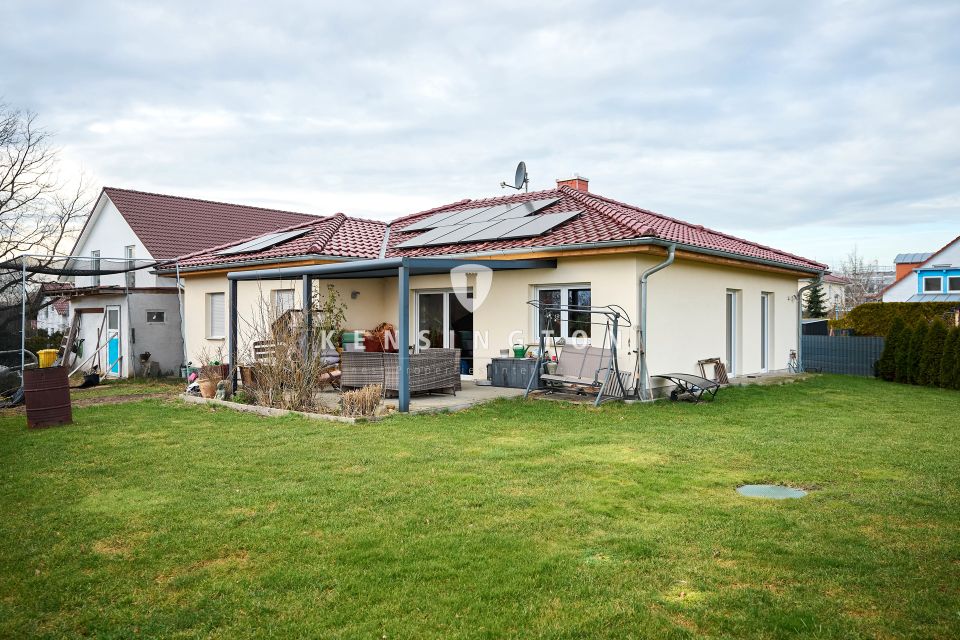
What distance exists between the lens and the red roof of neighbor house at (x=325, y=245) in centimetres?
1538

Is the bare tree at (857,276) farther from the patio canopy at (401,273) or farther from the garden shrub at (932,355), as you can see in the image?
the patio canopy at (401,273)

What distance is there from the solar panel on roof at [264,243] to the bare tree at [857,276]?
4882 centimetres

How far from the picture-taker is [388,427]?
9234 mm

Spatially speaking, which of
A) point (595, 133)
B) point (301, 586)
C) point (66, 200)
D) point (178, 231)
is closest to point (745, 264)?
point (595, 133)

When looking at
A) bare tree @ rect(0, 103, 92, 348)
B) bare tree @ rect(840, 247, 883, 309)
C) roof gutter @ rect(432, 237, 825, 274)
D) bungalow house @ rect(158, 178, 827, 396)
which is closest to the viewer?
roof gutter @ rect(432, 237, 825, 274)

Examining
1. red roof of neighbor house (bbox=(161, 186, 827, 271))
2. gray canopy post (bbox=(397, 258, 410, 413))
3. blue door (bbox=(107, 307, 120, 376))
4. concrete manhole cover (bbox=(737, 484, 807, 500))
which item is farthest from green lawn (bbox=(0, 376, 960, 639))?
blue door (bbox=(107, 307, 120, 376))

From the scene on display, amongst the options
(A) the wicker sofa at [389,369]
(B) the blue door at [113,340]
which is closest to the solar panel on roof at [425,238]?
(A) the wicker sofa at [389,369]

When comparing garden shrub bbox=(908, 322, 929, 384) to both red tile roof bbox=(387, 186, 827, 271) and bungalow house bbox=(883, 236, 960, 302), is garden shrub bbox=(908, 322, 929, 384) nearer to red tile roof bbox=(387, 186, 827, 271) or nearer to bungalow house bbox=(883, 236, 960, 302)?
red tile roof bbox=(387, 186, 827, 271)

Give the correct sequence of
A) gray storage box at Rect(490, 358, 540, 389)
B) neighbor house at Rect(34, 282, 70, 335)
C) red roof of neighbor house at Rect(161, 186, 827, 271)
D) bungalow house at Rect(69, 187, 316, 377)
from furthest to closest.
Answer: neighbor house at Rect(34, 282, 70, 335) < bungalow house at Rect(69, 187, 316, 377) < gray storage box at Rect(490, 358, 540, 389) < red roof of neighbor house at Rect(161, 186, 827, 271)

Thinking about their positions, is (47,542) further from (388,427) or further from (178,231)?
(178,231)

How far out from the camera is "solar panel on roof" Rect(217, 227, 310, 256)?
16781mm

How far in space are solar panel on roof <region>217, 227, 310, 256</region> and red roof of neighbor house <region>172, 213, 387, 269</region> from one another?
97 mm

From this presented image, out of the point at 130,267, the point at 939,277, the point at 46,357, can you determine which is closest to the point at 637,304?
the point at 46,357

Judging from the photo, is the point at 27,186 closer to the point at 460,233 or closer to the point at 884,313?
the point at 460,233
